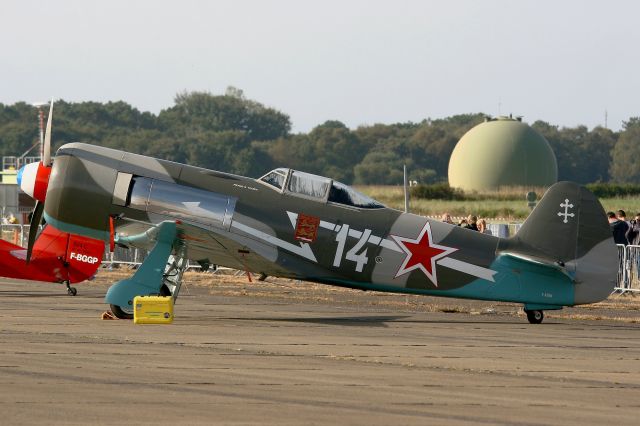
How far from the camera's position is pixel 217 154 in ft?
340

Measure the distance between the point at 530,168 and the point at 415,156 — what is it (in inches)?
1598

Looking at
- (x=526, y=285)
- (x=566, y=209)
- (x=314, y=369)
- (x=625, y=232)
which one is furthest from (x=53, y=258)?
(x=625, y=232)

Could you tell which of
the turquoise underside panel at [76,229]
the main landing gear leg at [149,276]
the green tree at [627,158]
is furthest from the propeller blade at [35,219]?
Result: the green tree at [627,158]

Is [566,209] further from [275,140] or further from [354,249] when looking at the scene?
[275,140]

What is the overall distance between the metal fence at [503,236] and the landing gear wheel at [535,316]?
6.25 meters

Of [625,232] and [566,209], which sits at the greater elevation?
[566,209]

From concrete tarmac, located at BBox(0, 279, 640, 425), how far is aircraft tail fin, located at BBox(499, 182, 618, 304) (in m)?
0.73

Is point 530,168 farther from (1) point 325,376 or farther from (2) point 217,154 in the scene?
(1) point 325,376

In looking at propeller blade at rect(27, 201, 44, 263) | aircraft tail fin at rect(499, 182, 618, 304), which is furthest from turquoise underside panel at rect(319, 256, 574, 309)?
propeller blade at rect(27, 201, 44, 263)

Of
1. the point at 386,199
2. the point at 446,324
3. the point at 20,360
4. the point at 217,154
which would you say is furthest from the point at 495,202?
the point at 20,360

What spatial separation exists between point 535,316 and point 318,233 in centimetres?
339

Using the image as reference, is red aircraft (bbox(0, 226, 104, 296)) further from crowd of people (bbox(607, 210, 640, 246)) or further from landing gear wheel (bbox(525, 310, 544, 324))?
crowd of people (bbox(607, 210, 640, 246))

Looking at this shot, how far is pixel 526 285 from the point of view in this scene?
690 inches

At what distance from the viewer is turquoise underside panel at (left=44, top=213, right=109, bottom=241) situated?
18.1 metres
